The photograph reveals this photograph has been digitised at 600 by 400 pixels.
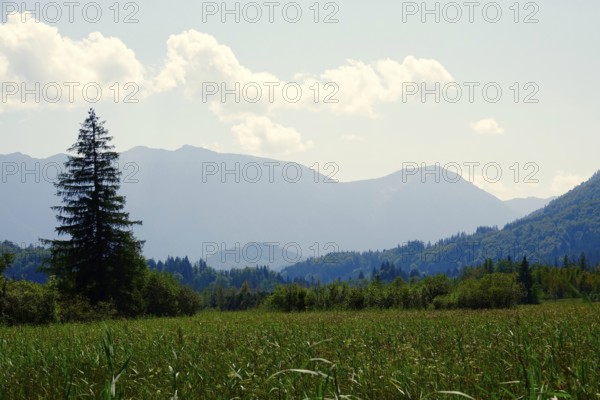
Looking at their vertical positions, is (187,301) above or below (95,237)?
below

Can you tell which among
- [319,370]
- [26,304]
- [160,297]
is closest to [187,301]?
[160,297]

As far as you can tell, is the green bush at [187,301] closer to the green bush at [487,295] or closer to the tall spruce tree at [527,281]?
the green bush at [487,295]

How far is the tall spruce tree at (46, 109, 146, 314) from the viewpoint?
116 feet

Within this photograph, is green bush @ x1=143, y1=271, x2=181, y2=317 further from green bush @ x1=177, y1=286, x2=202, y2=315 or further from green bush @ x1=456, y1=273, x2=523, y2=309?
green bush @ x1=456, y1=273, x2=523, y2=309

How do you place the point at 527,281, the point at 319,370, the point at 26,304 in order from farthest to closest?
the point at 527,281
the point at 26,304
the point at 319,370

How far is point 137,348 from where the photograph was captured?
9.44m

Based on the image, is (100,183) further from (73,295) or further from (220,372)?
(220,372)

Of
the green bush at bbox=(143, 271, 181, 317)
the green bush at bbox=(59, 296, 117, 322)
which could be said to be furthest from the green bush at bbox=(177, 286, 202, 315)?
the green bush at bbox=(59, 296, 117, 322)

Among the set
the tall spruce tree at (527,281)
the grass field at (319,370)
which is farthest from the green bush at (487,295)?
the tall spruce tree at (527,281)

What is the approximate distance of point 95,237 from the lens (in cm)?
3581

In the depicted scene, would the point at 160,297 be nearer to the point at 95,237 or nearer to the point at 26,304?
the point at 95,237

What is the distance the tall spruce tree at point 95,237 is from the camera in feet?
116

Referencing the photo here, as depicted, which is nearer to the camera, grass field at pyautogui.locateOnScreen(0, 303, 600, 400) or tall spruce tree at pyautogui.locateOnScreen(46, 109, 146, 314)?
grass field at pyautogui.locateOnScreen(0, 303, 600, 400)

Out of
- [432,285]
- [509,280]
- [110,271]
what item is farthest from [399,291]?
[110,271]
